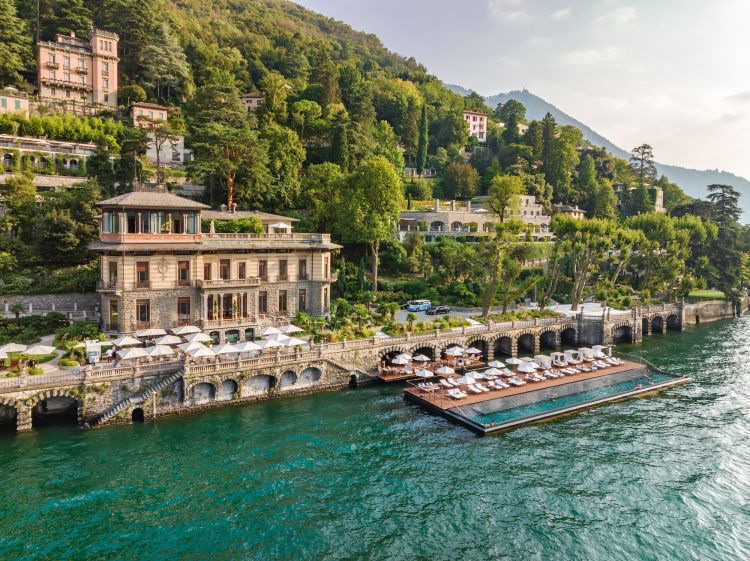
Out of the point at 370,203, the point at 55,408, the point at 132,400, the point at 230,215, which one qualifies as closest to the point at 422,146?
the point at 370,203

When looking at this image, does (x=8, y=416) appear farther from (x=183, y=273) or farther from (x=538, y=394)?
(x=538, y=394)

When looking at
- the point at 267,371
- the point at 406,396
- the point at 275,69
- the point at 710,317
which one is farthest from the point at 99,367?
the point at 275,69

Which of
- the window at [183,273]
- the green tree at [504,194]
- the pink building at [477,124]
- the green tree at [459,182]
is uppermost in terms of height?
the pink building at [477,124]

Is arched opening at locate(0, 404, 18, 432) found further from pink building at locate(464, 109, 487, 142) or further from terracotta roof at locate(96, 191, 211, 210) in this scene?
pink building at locate(464, 109, 487, 142)

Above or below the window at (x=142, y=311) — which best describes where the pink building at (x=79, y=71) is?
above

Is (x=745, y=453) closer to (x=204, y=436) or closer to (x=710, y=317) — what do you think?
(x=204, y=436)

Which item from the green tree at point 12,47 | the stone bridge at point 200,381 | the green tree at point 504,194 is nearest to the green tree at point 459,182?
the green tree at point 504,194

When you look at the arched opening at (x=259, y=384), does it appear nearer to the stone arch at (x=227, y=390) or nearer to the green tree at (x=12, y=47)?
the stone arch at (x=227, y=390)

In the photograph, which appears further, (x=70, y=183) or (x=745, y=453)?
(x=70, y=183)
